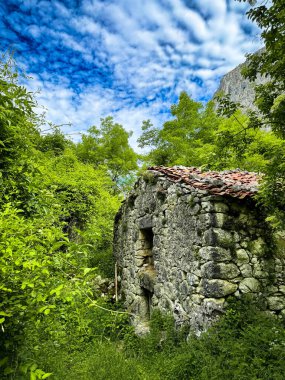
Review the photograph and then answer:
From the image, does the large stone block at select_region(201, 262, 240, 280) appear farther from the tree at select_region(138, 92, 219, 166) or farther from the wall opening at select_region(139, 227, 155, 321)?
the tree at select_region(138, 92, 219, 166)

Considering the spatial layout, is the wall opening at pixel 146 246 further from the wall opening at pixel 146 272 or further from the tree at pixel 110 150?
the tree at pixel 110 150

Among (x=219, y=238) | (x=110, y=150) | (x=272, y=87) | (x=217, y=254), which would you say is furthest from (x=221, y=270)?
(x=110, y=150)

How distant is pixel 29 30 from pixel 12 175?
65.7 inches

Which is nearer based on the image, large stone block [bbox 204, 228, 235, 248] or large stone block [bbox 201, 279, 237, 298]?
large stone block [bbox 201, 279, 237, 298]

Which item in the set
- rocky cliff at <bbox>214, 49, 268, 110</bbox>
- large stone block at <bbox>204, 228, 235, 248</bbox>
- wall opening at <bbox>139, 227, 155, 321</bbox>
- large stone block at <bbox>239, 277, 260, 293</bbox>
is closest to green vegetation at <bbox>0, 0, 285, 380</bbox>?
large stone block at <bbox>239, 277, 260, 293</bbox>

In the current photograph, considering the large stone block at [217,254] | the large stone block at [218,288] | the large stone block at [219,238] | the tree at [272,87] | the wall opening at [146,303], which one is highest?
the tree at [272,87]

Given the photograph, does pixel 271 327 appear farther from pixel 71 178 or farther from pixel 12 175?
pixel 71 178

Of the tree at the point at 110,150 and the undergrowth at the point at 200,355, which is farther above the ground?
the tree at the point at 110,150

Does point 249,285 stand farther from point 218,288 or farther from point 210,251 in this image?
point 210,251

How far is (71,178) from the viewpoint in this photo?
1296 cm

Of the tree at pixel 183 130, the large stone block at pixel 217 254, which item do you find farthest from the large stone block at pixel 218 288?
the tree at pixel 183 130

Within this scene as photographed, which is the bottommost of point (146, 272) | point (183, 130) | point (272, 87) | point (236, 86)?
point (146, 272)

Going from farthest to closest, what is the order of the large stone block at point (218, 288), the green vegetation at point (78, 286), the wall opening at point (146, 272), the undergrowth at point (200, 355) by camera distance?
the wall opening at point (146, 272)
the large stone block at point (218, 288)
the undergrowth at point (200, 355)
the green vegetation at point (78, 286)

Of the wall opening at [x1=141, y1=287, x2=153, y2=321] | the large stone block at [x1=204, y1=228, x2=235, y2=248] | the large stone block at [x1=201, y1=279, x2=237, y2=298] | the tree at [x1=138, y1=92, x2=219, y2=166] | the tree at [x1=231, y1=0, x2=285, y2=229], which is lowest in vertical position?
the wall opening at [x1=141, y1=287, x2=153, y2=321]
